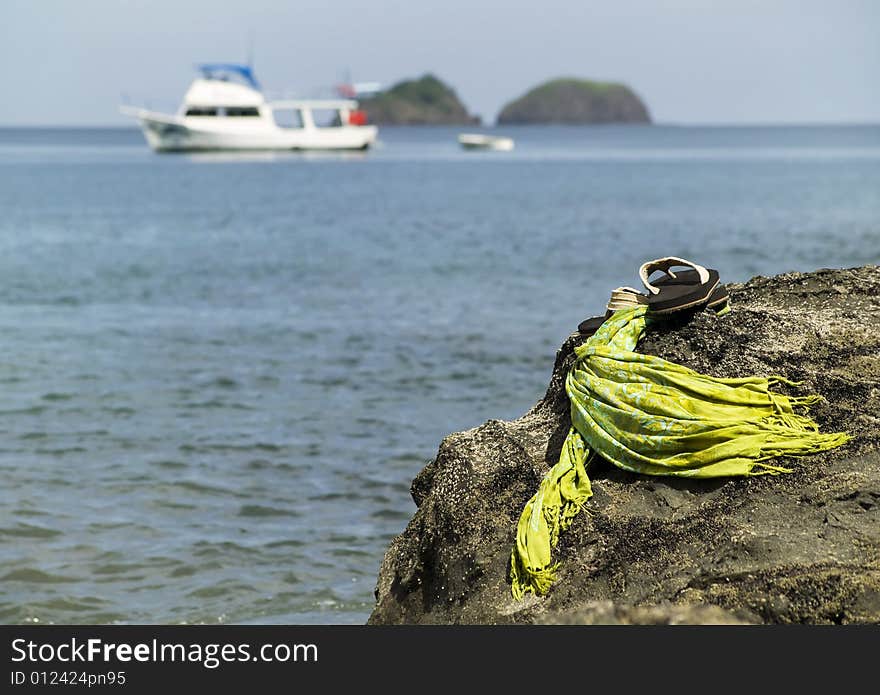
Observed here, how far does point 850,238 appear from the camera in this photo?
25.6 m

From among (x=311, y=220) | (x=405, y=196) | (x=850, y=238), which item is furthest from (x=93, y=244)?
(x=405, y=196)

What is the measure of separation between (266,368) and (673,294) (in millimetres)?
8432

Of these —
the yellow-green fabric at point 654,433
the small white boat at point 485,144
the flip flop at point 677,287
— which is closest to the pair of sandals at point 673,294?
the flip flop at point 677,287

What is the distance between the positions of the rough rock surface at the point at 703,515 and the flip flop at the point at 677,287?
3.2 inches

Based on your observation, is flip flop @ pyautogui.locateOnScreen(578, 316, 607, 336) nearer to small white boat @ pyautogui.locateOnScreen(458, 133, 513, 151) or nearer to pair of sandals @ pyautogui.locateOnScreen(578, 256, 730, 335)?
pair of sandals @ pyautogui.locateOnScreen(578, 256, 730, 335)

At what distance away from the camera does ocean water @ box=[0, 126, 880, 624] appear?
6.75 meters

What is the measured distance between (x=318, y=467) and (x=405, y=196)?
3735 centimetres

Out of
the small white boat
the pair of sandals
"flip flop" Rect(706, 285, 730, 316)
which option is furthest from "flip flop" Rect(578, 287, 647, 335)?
the small white boat

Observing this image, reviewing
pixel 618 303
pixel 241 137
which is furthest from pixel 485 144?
pixel 618 303

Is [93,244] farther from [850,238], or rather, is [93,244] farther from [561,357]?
[561,357]

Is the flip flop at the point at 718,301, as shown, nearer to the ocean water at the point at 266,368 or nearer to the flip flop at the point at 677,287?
the flip flop at the point at 677,287

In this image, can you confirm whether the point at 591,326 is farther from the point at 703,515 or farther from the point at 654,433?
the point at 703,515

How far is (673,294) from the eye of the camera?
14.5 ft

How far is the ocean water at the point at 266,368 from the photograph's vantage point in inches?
266
